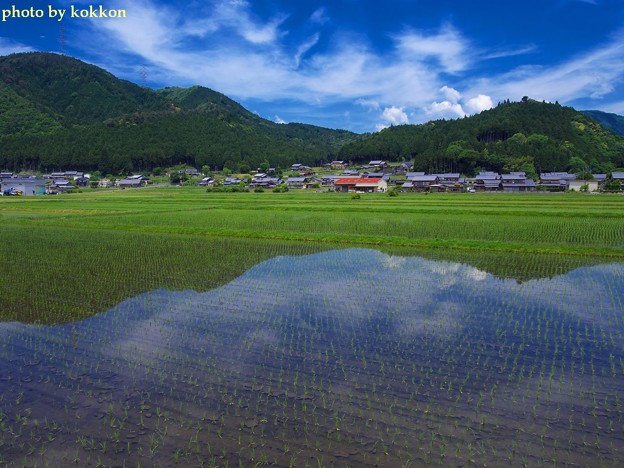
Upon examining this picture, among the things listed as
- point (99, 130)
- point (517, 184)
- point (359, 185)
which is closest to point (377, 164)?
point (359, 185)

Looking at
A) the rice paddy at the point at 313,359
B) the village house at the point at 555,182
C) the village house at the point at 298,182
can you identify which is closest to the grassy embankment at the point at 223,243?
the rice paddy at the point at 313,359

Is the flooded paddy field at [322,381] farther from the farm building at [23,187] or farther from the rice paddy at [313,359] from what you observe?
the farm building at [23,187]

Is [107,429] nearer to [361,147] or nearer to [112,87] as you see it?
[361,147]

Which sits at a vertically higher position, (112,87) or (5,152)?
(112,87)

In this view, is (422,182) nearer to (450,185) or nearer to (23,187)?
(450,185)

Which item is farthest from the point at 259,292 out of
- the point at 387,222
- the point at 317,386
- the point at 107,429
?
the point at 387,222

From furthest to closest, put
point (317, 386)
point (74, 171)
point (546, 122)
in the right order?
point (546, 122)
point (74, 171)
point (317, 386)

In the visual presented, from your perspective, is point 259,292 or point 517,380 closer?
point 517,380
